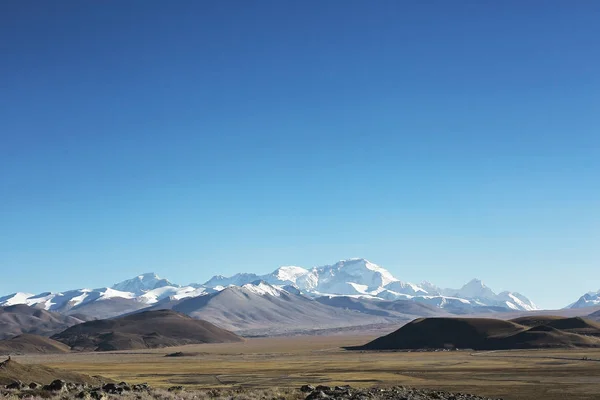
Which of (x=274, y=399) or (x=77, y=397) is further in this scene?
(x=274, y=399)

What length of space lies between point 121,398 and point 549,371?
69695mm

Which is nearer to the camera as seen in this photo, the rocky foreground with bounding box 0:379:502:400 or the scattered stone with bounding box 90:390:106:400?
the scattered stone with bounding box 90:390:106:400

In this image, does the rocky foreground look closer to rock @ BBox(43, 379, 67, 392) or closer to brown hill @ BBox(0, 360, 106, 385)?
rock @ BBox(43, 379, 67, 392)

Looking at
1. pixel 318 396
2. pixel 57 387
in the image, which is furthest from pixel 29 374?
pixel 318 396

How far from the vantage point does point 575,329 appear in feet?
A: 648

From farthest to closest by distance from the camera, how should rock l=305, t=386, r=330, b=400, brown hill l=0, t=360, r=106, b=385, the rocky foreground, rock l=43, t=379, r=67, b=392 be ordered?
1. brown hill l=0, t=360, r=106, b=385
2. rock l=43, t=379, r=67, b=392
3. rock l=305, t=386, r=330, b=400
4. the rocky foreground

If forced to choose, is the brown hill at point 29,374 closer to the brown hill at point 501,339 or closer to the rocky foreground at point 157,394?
the rocky foreground at point 157,394

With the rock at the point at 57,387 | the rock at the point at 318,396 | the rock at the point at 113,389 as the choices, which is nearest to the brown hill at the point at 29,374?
the rock at the point at 57,387

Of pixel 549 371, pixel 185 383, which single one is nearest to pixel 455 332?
pixel 549 371

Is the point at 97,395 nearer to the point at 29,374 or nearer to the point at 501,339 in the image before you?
the point at 29,374

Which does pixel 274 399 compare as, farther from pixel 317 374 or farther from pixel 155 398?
pixel 317 374

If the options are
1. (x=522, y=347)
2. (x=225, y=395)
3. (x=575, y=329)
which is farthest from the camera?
(x=575, y=329)

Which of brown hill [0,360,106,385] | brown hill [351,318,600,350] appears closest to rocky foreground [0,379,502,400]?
brown hill [0,360,106,385]

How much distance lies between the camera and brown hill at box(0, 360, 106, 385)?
5922cm
